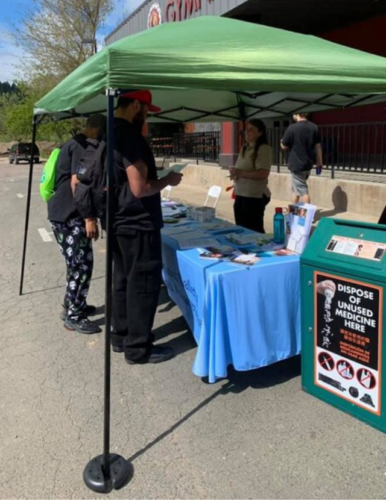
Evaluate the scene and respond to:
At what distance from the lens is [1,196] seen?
1577 centimetres

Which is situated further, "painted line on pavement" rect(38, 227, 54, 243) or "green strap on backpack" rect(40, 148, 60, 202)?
"painted line on pavement" rect(38, 227, 54, 243)

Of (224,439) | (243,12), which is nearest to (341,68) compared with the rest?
(224,439)

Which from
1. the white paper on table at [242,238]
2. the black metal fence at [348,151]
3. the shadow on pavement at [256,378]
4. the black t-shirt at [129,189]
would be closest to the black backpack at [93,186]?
the black t-shirt at [129,189]

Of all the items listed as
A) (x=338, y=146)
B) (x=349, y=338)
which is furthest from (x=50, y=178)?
(x=338, y=146)

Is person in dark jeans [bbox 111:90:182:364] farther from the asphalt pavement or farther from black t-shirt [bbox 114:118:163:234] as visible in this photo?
the asphalt pavement

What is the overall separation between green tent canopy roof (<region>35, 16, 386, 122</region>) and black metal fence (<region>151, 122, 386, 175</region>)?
216 inches

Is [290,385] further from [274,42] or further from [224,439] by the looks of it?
[274,42]

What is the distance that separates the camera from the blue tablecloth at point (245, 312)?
296cm

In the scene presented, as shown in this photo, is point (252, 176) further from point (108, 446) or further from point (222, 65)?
point (108, 446)

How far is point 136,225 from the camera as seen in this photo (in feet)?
10.3

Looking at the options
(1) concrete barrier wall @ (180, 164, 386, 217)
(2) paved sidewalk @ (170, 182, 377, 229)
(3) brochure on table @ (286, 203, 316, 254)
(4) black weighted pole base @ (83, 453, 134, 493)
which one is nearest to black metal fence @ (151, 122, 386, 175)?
(1) concrete barrier wall @ (180, 164, 386, 217)

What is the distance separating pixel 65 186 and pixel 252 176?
194 cm

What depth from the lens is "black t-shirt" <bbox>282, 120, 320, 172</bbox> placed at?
738 cm

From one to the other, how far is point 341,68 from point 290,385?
206 centimetres
